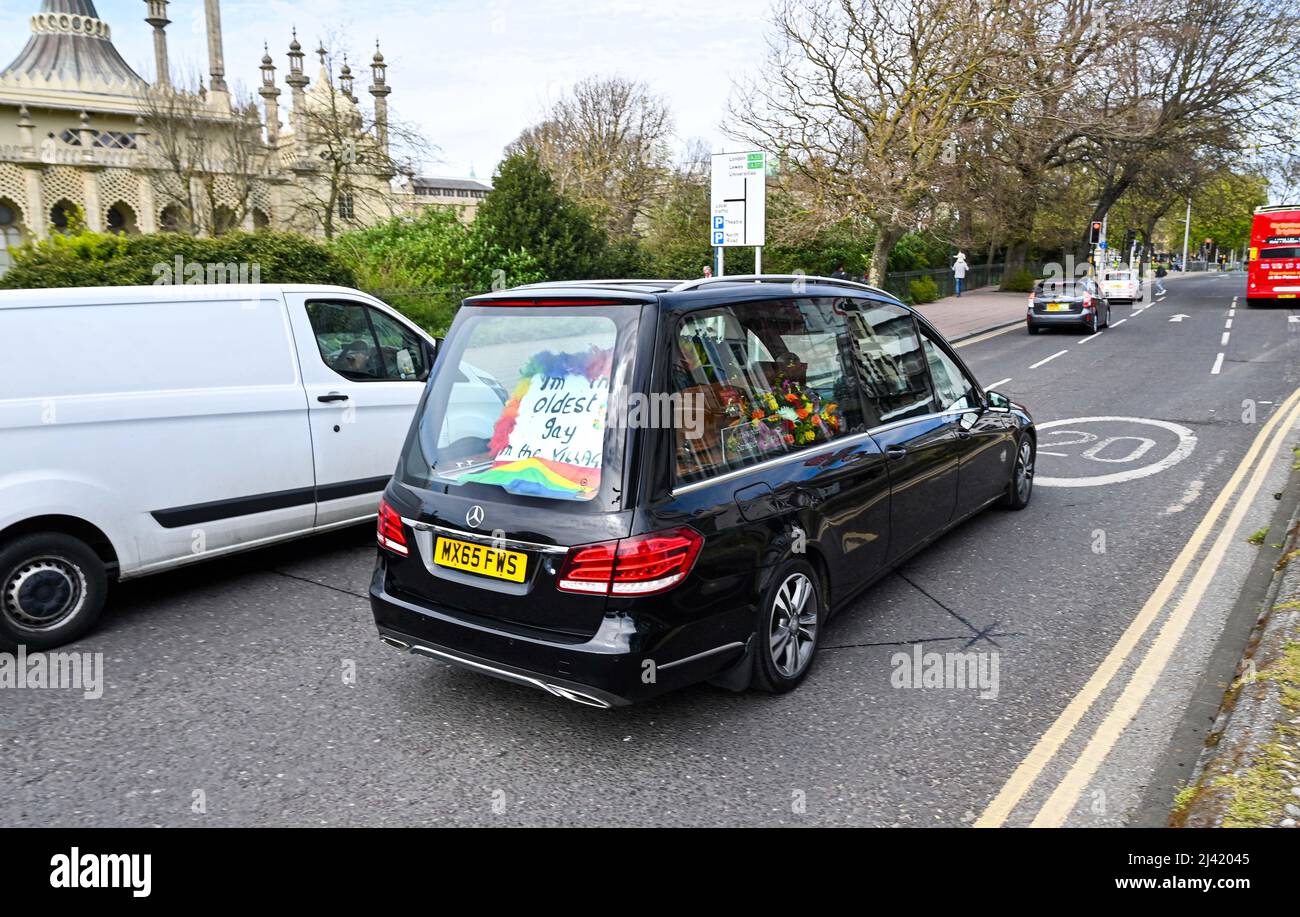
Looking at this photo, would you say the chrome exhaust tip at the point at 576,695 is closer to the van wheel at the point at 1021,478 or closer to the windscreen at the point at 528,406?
the windscreen at the point at 528,406

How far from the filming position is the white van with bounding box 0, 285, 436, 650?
5.00 metres

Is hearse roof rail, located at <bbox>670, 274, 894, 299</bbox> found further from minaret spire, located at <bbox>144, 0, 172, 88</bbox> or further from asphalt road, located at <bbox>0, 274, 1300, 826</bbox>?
minaret spire, located at <bbox>144, 0, 172, 88</bbox>

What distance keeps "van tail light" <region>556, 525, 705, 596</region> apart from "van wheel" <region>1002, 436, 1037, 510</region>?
4.47 metres

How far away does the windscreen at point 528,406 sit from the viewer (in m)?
3.85

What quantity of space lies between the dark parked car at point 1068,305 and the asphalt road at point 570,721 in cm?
1856

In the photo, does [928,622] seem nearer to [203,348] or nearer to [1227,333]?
[203,348]

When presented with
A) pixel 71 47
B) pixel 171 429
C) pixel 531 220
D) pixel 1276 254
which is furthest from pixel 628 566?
pixel 71 47

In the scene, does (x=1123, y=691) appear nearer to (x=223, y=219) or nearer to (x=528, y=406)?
(x=528, y=406)

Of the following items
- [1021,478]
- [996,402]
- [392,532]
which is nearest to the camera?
[392,532]

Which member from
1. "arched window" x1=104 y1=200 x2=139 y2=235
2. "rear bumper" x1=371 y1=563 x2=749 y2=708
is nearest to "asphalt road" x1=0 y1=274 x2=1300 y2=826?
"rear bumper" x1=371 y1=563 x2=749 y2=708

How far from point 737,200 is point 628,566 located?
14704 millimetres

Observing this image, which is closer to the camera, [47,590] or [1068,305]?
[47,590]

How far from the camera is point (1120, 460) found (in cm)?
934

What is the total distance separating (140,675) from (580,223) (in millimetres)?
16732
